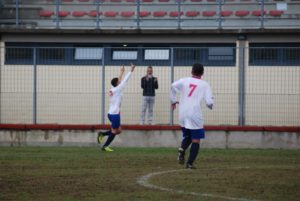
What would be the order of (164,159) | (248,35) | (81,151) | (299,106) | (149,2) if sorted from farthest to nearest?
(149,2)
(248,35)
(299,106)
(81,151)
(164,159)

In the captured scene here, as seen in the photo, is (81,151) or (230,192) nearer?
(230,192)

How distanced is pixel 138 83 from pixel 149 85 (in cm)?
55

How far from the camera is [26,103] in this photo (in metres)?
24.9

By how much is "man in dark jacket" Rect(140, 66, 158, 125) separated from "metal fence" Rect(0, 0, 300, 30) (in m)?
5.53

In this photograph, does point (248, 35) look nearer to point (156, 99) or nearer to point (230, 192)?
point (156, 99)

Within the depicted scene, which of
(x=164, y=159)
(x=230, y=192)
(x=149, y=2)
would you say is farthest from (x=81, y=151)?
(x=149, y=2)

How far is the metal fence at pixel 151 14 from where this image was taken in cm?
3062

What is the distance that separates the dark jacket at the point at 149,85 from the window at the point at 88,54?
58.1 inches

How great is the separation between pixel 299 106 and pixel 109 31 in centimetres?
858

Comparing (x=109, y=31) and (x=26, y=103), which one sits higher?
(x=109, y=31)

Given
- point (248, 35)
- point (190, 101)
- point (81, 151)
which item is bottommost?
point (81, 151)

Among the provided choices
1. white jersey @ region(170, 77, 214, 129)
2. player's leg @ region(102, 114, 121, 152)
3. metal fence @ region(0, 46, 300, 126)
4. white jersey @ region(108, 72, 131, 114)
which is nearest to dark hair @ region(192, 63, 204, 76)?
white jersey @ region(170, 77, 214, 129)

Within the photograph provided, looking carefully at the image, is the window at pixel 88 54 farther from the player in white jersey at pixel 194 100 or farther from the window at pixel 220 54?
the player in white jersey at pixel 194 100

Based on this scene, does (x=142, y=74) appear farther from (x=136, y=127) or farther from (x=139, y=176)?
(x=139, y=176)
